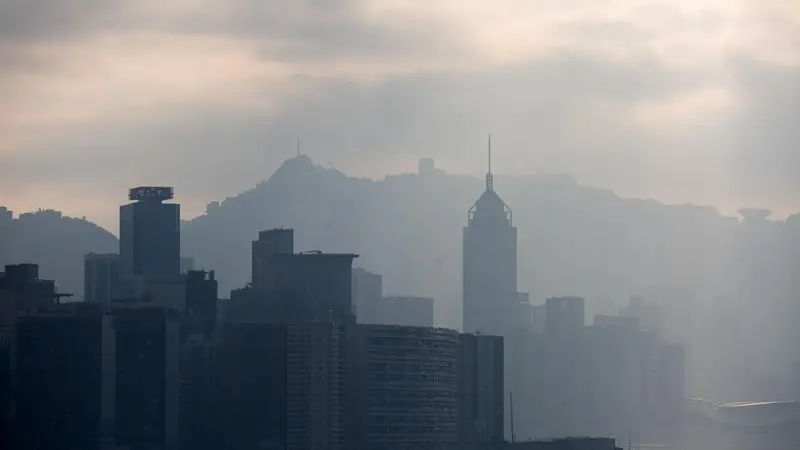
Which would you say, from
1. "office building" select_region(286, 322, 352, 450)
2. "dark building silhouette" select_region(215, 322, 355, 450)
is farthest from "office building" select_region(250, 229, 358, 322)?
"dark building silhouette" select_region(215, 322, 355, 450)

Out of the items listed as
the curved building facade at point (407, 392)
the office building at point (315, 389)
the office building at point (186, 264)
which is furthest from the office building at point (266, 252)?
the office building at point (315, 389)

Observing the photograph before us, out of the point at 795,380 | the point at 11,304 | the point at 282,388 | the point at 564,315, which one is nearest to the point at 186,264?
the point at 11,304

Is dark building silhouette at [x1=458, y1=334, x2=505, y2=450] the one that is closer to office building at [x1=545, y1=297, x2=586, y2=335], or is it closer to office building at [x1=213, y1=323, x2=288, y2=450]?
office building at [x1=213, y1=323, x2=288, y2=450]

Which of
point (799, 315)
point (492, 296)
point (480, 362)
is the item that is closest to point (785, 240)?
point (799, 315)

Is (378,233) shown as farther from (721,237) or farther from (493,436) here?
(493,436)

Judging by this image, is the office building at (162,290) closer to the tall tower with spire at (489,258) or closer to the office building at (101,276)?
the office building at (101,276)
